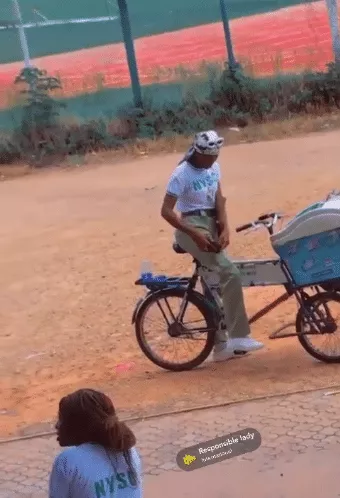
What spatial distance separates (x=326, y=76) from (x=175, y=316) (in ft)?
44.4

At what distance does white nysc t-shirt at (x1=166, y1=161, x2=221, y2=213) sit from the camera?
21.8 ft

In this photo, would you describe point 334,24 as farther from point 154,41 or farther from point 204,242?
point 204,242

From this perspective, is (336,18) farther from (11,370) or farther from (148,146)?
(11,370)

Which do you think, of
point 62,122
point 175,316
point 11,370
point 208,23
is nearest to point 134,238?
point 11,370

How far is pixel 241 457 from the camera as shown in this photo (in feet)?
17.1

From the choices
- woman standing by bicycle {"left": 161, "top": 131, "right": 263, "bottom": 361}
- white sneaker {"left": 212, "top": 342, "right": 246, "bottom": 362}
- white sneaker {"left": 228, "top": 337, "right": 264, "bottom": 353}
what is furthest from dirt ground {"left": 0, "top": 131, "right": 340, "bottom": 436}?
woman standing by bicycle {"left": 161, "top": 131, "right": 263, "bottom": 361}

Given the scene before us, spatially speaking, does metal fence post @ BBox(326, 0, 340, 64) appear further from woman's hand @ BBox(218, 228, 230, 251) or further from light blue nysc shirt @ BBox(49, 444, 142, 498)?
light blue nysc shirt @ BBox(49, 444, 142, 498)

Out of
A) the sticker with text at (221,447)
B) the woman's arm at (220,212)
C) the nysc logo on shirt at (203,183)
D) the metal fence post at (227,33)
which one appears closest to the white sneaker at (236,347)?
the woman's arm at (220,212)

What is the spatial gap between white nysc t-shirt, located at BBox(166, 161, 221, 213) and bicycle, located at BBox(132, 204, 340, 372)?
11.9 inches

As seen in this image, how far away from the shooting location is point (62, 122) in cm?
1953

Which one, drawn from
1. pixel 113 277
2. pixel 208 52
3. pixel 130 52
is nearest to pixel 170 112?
pixel 130 52

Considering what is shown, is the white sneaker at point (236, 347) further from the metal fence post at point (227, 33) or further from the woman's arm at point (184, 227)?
the metal fence post at point (227, 33)

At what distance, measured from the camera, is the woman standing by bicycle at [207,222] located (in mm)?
6621

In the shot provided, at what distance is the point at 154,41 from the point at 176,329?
14328mm
